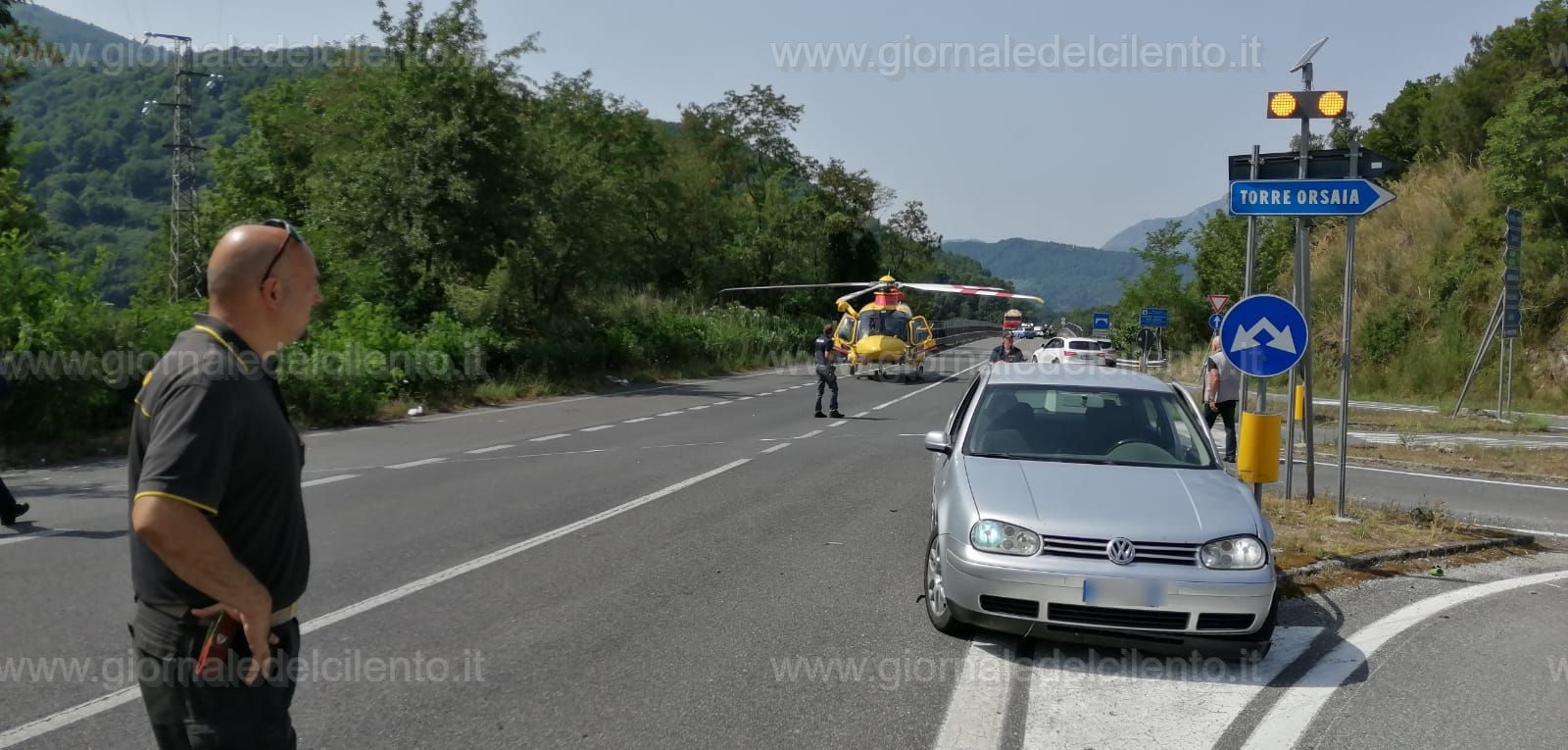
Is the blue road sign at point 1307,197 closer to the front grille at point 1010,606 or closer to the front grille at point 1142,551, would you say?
the front grille at point 1142,551

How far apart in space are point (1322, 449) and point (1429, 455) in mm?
1533

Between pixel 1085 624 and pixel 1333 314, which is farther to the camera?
pixel 1333 314

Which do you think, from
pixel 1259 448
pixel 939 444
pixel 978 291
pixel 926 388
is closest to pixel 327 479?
pixel 939 444

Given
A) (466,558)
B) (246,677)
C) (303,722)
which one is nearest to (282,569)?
(246,677)

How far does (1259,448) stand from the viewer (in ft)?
27.8

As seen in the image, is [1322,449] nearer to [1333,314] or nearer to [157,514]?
[157,514]

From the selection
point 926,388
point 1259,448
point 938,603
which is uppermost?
point 1259,448

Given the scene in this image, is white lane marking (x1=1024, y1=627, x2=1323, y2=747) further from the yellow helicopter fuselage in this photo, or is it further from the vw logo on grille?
the yellow helicopter fuselage

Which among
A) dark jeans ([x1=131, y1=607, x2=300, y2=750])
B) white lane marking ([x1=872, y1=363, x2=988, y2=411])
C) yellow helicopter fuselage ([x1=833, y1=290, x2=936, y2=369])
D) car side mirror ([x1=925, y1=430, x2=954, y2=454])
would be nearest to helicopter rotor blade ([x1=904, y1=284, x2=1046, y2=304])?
white lane marking ([x1=872, y1=363, x2=988, y2=411])

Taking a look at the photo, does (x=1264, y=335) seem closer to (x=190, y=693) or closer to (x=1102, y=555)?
(x=1102, y=555)

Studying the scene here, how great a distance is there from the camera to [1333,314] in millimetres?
40688

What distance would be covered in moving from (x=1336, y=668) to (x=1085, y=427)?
2095 millimetres

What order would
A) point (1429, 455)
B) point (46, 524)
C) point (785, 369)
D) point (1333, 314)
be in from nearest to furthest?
1. point (46, 524)
2. point (1429, 455)
3. point (1333, 314)
4. point (785, 369)

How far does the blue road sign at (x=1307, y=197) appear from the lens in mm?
9422
